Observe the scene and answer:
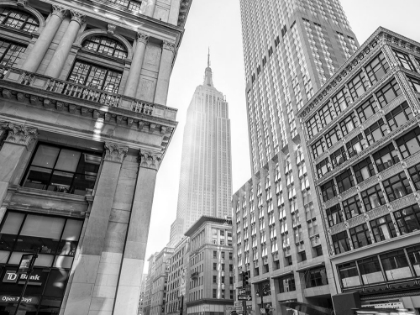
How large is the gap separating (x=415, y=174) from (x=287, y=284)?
3398cm

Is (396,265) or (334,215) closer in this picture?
(396,265)

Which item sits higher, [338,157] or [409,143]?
[338,157]

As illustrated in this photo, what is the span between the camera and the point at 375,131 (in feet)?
114

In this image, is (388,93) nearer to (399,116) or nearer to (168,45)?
(399,116)

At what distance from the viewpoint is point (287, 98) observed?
67.5 metres

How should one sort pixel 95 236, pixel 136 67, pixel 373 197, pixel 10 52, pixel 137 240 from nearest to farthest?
1. pixel 95 236
2. pixel 137 240
3. pixel 10 52
4. pixel 136 67
5. pixel 373 197

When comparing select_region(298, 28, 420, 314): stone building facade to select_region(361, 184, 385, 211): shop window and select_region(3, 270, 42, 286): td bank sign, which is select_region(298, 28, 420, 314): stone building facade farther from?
select_region(3, 270, 42, 286): td bank sign

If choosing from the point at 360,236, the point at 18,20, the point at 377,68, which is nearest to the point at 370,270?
the point at 360,236

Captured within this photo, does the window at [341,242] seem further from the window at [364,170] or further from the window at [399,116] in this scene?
the window at [399,116]

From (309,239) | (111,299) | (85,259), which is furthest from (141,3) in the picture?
(309,239)

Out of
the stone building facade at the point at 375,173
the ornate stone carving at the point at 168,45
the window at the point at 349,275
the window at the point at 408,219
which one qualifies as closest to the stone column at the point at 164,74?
the ornate stone carving at the point at 168,45

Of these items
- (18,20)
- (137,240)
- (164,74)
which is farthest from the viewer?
(18,20)

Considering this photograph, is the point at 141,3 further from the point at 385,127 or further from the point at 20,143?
the point at 385,127

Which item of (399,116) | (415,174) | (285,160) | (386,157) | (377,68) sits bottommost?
(415,174)
